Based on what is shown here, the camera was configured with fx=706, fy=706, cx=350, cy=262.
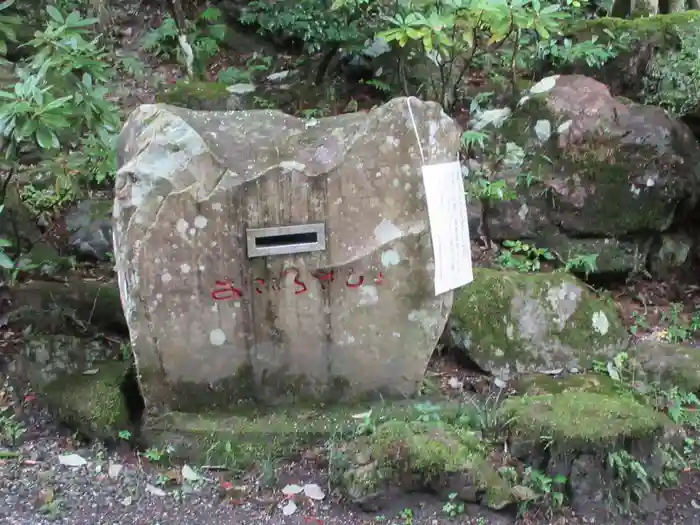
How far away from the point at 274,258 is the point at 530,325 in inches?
79.0

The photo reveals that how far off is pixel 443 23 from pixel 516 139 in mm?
1457

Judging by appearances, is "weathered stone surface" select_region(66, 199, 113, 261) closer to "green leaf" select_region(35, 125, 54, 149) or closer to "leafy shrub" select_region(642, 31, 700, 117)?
"green leaf" select_region(35, 125, 54, 149)

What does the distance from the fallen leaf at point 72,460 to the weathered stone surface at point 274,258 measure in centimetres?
43

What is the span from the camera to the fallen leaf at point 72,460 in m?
3.58

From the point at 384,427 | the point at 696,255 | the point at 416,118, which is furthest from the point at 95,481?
the point at 696,255

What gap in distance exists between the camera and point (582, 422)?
11.4 ft

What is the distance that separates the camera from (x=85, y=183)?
6070 millimetres

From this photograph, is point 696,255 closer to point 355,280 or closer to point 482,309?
point 482,309

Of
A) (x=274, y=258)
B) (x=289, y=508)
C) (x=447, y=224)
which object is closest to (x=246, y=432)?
(x=289, y=508)

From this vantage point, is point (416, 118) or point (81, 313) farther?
point (81, 313)

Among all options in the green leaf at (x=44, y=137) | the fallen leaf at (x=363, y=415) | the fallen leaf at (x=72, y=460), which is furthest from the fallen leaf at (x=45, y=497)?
the green leaf at (x=44, y=137)

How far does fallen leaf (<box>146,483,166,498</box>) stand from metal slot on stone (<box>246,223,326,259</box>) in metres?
1.23

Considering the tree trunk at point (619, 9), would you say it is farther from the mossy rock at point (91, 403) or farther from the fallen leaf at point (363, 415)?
the mossy rock at point (91, 403)

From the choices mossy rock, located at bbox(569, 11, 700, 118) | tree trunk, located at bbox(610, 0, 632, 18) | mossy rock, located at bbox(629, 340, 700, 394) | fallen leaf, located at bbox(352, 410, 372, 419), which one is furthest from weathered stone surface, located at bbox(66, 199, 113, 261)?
tree trunk, located at bbox(610, 0, 632, 18)
